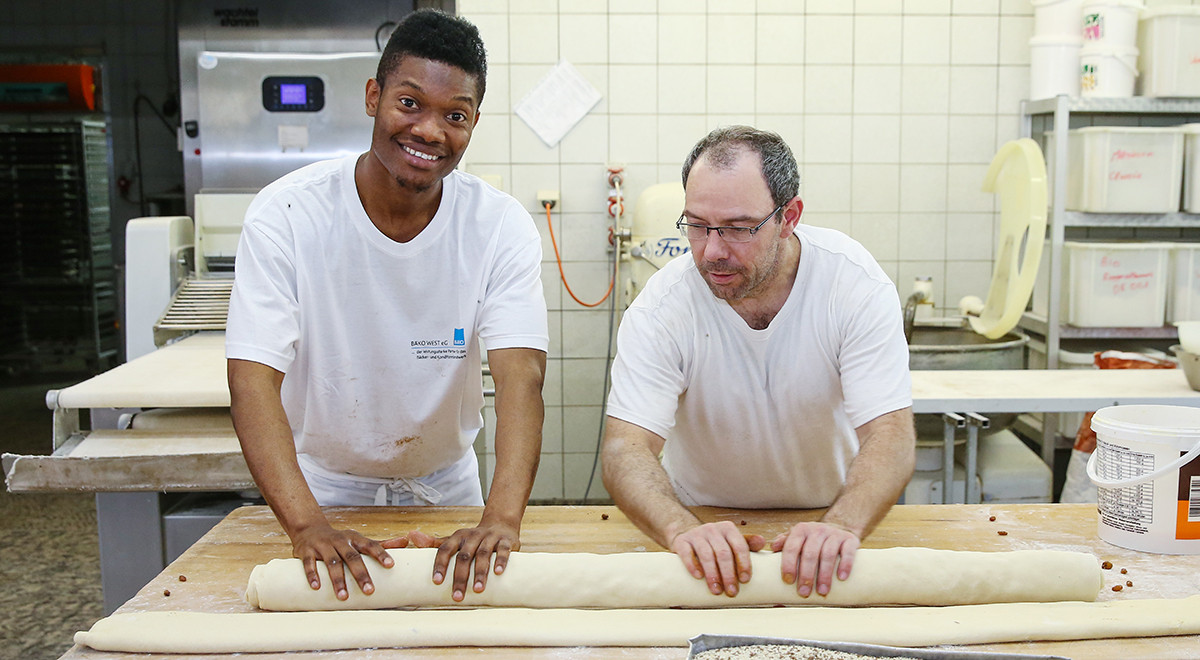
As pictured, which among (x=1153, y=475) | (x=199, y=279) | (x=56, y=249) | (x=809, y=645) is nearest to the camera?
(x=809, y=645)

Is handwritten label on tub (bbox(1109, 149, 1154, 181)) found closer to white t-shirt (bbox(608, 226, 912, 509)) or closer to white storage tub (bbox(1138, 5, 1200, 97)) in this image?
white storage tub (bbox(1138, 5, 1200, 97))

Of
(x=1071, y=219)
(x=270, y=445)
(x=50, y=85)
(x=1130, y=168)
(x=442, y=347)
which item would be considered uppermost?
(x=50, y=85)

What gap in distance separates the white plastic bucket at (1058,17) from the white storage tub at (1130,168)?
0.38 metres

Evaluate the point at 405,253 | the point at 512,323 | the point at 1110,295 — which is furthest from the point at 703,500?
the point at 1110,295

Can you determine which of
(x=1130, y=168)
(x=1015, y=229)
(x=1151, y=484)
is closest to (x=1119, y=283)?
(x=1130, y=168)

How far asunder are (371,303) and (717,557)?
27.3 inches

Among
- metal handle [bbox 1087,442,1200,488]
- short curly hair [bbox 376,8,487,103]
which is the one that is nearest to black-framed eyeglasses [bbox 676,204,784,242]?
short curly hair [bbox 376,8,487,103]

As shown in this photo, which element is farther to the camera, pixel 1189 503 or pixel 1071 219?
pixel 1071 219

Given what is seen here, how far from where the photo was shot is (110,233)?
6383 mm

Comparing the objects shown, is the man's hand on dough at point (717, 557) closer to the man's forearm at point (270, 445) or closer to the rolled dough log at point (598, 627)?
the rolled dough log at point (598, 627)

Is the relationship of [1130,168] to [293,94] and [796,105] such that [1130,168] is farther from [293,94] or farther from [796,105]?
[293,94]

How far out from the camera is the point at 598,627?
127 cm

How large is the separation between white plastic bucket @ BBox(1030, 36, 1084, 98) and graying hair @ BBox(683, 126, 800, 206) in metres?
2.37

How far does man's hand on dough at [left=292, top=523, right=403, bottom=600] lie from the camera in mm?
1343
